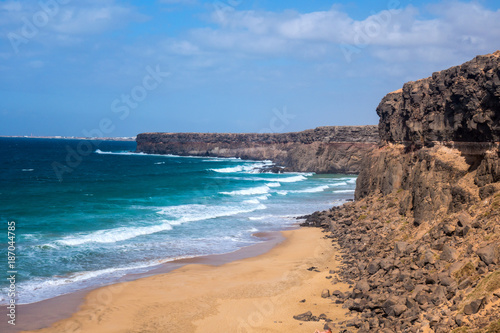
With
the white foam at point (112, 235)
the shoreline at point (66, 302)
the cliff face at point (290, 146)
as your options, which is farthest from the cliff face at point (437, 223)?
the cliff face at point (290, 146)

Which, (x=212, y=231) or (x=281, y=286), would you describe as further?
(x=212, y=231)

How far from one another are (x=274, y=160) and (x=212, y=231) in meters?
81.6

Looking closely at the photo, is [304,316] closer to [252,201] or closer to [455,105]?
[455,105]

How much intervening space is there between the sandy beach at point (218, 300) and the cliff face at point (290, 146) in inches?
851

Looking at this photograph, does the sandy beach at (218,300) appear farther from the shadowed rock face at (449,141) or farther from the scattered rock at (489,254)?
the shadowed rock face at (449,141)

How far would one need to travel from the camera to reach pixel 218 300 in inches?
623

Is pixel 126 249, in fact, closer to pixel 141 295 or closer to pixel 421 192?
pixel 141 295

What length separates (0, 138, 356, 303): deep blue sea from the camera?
19.6 m

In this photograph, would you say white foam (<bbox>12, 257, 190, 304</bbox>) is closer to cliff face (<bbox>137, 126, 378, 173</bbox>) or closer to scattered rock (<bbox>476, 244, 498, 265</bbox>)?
scattered rock (<bbox>476, 244, 498, 265</bbox>)

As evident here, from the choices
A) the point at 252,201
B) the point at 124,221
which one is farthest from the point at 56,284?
the point at 252,201

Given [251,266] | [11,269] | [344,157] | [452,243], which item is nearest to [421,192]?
[452,243]

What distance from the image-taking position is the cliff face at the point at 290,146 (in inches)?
3022

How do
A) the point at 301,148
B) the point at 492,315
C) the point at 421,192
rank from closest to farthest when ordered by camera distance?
the point at 492,315 < the point at 421,192 < the point at 301,148

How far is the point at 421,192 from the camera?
17906 millimetres
